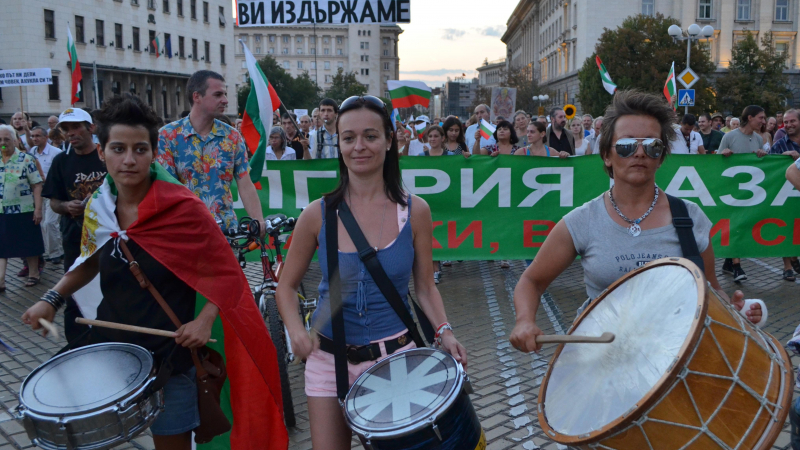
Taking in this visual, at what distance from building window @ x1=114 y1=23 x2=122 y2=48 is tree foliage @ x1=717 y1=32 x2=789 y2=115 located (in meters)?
46.7

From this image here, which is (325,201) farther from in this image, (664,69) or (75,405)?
(664,69)

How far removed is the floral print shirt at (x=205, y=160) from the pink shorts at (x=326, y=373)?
8.05 feet

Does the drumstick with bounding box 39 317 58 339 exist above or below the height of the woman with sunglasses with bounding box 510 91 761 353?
below

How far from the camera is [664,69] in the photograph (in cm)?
5047

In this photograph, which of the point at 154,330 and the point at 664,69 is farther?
the point at 664,69

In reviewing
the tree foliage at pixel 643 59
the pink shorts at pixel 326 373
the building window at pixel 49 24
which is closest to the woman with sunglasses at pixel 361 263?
the pink shorts at pixel 326 373

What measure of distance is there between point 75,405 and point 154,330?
1.33ft

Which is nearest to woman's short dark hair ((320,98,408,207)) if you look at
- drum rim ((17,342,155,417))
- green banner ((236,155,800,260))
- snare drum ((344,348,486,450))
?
snare drum ((344,348,486,450))

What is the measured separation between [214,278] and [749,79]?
Answer: 55.8m

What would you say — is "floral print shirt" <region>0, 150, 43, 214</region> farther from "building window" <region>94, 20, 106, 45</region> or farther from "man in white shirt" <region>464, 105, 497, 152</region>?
"building window" <region>94, 20, 106, 45</region>

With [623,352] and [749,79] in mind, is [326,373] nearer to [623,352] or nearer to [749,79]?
[623,352]

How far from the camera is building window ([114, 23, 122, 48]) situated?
2184 inches

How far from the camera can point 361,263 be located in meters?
2.78

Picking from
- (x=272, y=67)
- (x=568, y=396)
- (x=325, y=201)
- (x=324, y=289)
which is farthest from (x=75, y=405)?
(x=272, y=67)
